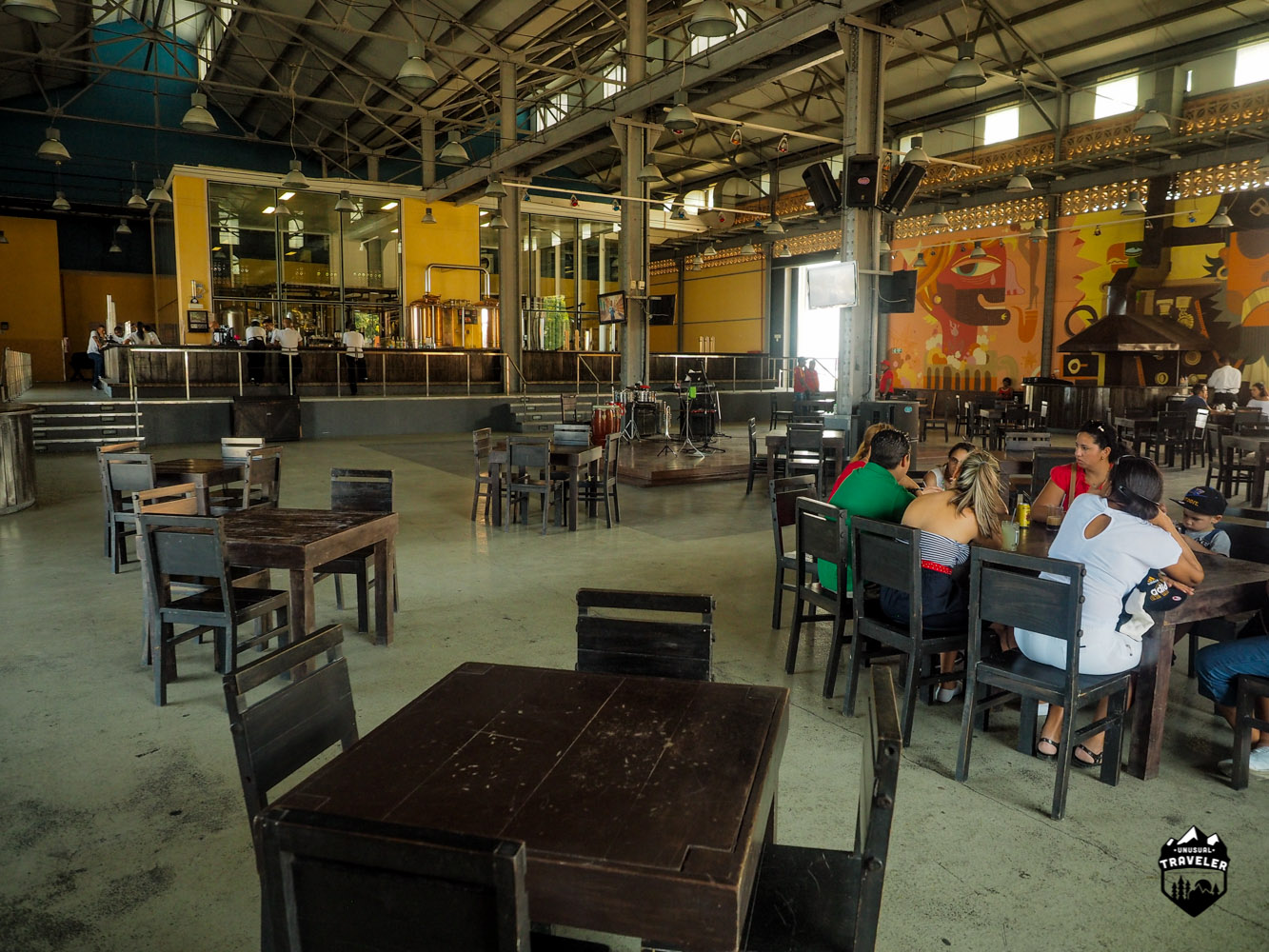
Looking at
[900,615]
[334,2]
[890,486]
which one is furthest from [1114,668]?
[334,2]

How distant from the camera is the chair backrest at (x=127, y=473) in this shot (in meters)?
5.69

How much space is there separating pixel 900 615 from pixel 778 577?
1.13 m

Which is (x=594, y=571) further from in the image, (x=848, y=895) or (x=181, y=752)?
(x=848, y=895)

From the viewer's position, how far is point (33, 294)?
22.8 metres

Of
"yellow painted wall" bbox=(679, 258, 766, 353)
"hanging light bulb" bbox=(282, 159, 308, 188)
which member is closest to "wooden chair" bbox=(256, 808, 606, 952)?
"hanging light bulb" bbox=(282, 159, 308, 188)

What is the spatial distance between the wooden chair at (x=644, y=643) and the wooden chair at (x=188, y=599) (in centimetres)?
189

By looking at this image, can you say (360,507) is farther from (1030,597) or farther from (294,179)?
(294,179)

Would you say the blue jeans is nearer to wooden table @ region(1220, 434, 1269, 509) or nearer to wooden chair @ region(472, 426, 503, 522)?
wooden table @ region(1220, 434, 1269, 509)

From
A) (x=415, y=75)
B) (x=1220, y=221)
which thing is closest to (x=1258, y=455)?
(x=1220, y=221)

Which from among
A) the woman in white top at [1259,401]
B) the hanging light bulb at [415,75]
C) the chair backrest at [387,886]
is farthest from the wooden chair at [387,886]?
Answer: the woman in white top at [1259,401]

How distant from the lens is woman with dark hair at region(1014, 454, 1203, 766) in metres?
2.85

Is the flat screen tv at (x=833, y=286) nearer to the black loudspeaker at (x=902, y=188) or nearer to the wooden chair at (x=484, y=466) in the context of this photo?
the black loudspeaker at (x=902, y=188)

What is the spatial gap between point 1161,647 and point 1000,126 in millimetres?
17681

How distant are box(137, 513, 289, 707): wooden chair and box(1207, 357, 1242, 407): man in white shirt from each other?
14643 millimetres
